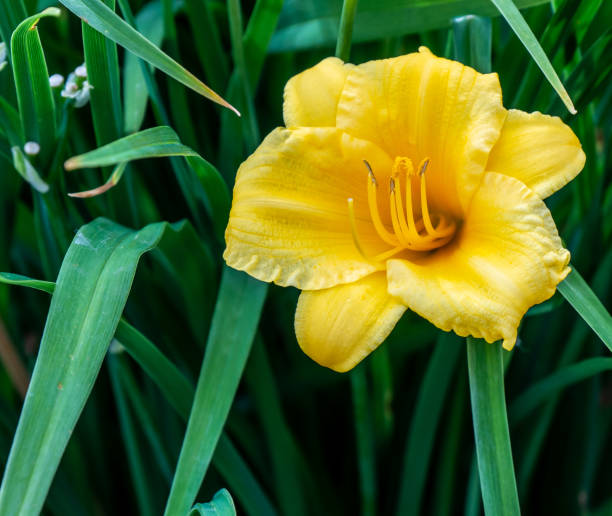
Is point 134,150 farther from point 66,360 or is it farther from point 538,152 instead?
point 538,152

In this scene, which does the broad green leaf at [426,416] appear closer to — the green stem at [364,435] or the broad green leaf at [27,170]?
the green stem at [364,435]

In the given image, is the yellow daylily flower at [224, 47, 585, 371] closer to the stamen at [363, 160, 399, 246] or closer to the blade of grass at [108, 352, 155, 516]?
the stamen at [363, 160, 399, 246]

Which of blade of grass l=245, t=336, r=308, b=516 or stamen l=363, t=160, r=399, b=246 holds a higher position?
stamen l=363, t=160, r=399, b=246

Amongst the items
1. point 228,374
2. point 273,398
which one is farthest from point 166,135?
point 273,398

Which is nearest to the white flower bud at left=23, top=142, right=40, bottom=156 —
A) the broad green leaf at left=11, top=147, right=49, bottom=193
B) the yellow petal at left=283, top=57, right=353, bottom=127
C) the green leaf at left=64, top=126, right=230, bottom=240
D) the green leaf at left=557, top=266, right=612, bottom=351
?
the broad green leaf at left=11, top=147, right=49, bottom=193

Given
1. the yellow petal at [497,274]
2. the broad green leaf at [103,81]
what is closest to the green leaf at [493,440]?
the yellow petal at [497,274]
